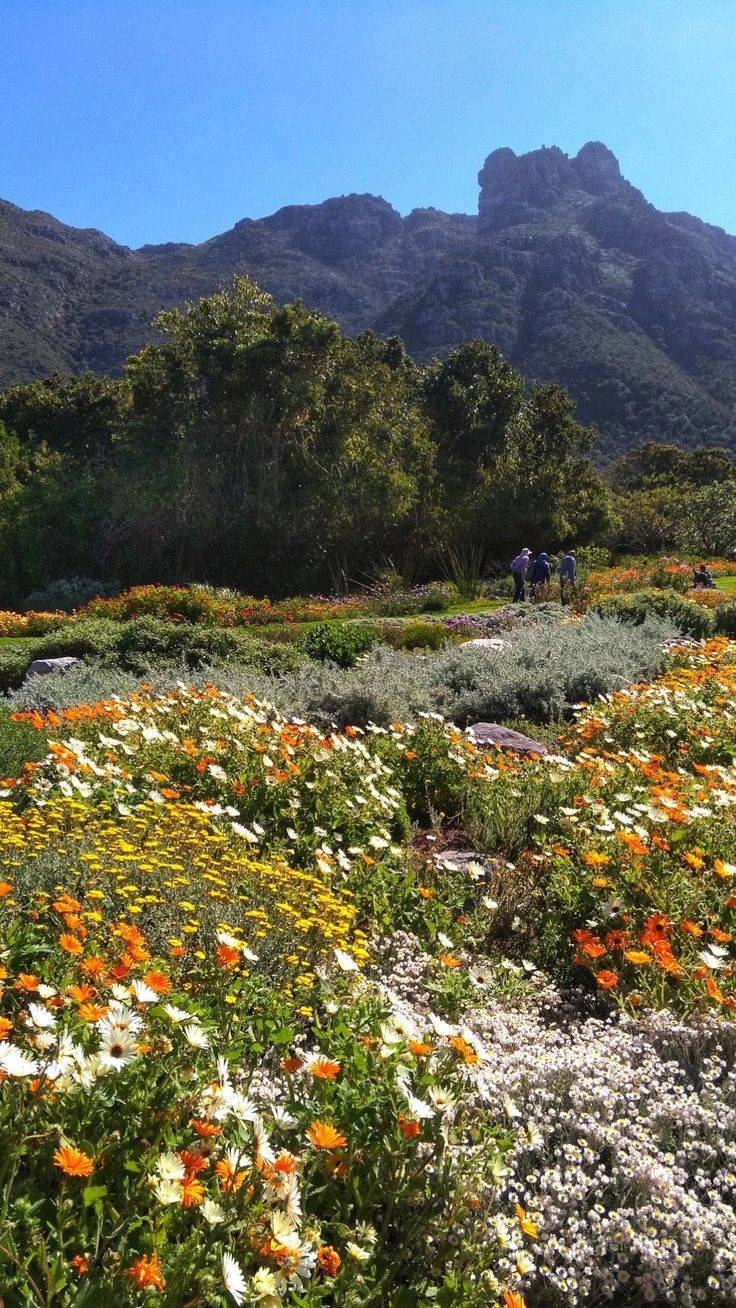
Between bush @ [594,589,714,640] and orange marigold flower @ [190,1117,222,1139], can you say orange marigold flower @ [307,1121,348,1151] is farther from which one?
bush @ [594,589,714,640]

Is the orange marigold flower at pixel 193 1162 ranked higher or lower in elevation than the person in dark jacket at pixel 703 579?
higher

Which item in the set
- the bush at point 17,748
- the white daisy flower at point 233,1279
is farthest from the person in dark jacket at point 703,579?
the white daisy flower at point 233,1279

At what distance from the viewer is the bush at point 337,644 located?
1066 centimetres

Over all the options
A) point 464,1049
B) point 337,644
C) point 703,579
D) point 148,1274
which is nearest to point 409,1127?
point 464,1049

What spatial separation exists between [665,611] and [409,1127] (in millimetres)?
12413

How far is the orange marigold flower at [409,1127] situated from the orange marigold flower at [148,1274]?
48cm

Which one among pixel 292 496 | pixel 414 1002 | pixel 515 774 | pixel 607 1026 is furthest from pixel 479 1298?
pixel 292 496

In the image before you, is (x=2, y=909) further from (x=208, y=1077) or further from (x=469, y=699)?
(x=469, y=699)

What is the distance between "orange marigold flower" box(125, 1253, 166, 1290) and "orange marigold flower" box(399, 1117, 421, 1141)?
1.58 feet

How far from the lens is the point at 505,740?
6.55 meters

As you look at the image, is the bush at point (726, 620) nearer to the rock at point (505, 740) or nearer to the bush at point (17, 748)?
the rock at point (505, 740)

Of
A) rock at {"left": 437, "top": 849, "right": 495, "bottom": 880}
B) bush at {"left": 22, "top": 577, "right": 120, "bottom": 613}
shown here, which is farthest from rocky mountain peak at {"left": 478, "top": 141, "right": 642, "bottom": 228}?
rock at {"left": 437, "top": 849, "right": 495, "bottom": 880}

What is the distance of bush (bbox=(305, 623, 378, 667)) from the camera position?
1066cm

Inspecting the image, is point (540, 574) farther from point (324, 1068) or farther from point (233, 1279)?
point (233, 1279)
